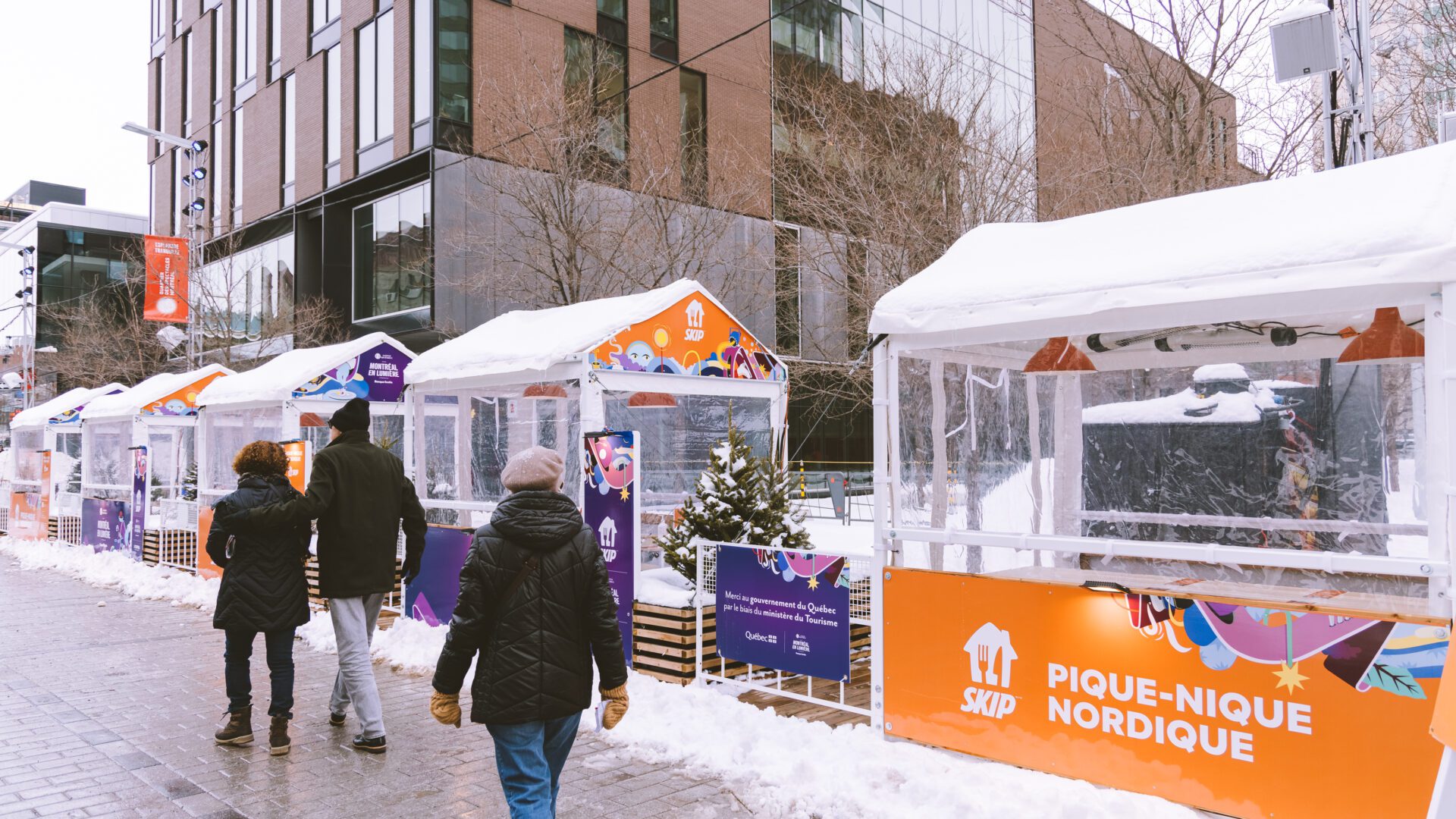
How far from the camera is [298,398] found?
39.9 ft

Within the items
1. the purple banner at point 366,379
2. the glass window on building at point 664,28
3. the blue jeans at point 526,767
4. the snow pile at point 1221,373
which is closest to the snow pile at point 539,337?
the purple banner at point 366,379

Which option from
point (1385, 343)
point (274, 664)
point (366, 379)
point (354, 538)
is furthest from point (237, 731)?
point (1385, 343)

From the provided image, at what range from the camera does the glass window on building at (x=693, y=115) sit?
73.1ft

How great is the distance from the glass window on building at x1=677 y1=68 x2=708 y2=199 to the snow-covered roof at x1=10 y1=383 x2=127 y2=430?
11971 mm

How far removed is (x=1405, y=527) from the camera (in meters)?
5.23

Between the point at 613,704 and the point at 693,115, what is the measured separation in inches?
956

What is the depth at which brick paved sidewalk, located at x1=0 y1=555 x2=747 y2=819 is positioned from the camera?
5.32 metres

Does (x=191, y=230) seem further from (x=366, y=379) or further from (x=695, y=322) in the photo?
(x=695, y=322)

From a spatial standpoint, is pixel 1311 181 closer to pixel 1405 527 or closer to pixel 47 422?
pixel 1405 527

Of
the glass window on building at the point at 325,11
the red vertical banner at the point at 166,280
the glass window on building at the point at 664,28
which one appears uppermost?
the glass window on building at the point at 325,11

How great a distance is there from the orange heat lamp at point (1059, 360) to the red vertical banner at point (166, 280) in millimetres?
18982

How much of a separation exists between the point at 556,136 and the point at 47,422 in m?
11.6

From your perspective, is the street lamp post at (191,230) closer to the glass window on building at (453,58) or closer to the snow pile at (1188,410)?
the glass window on building at (453,58)

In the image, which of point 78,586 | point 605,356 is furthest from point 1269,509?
point 78,586
